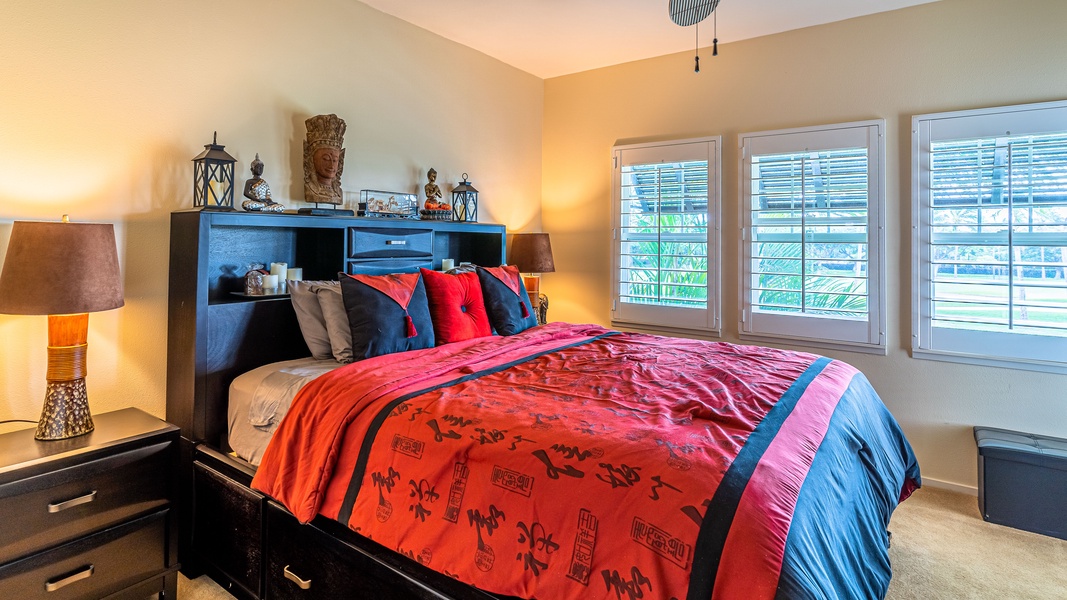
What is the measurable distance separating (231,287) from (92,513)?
1.05 metres

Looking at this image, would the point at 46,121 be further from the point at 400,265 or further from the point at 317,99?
the point at 400,265

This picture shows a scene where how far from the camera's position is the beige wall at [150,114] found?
6.68 feet

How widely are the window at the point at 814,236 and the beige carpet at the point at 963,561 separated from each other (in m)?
1.02

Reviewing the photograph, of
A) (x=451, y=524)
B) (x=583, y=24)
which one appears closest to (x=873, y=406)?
(x=451, y=524)

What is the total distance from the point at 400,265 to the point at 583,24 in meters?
1.93

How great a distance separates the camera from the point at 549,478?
4.51ft

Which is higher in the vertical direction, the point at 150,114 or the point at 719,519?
the point at 150,114

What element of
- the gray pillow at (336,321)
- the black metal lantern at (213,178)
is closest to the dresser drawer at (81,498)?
the gray pillow at (336,321)

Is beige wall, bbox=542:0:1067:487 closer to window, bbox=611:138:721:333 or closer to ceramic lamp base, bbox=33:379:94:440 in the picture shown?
window, bbox=611:138:721:333

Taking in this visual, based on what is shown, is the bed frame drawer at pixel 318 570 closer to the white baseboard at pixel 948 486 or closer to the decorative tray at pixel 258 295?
the decorative tray at pixel 258 295

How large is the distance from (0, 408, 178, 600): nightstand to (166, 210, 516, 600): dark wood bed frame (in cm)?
18

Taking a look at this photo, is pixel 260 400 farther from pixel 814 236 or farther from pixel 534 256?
pixel 814 236

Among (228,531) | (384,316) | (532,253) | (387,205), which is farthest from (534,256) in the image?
(228,531)

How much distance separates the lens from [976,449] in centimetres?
310
